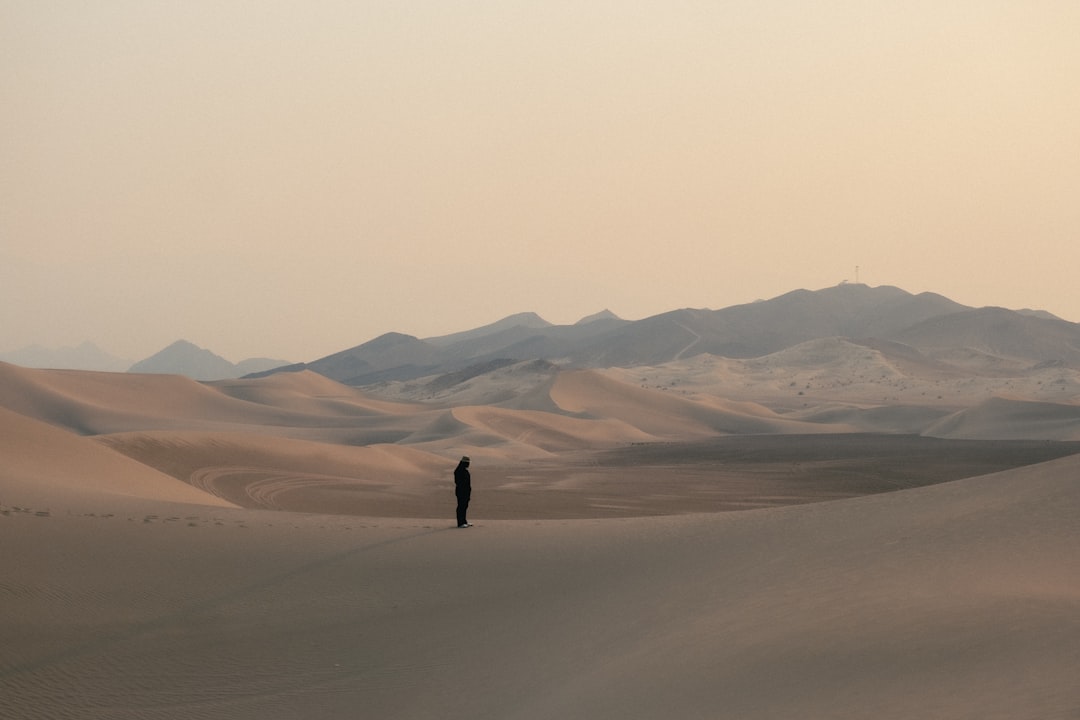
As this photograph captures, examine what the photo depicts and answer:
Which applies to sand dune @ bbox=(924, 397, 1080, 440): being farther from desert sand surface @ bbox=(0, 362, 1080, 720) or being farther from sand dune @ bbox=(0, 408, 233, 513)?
desert sand surface @ bbox=(0, 362, 1080, 720)

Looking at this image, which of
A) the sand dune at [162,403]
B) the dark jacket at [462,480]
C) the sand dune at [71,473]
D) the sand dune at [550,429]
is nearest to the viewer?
the dark jacket at [462,480]

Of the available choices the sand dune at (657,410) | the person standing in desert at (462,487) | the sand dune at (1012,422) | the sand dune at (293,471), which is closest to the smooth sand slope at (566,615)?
the person standing in desert at (462,487)

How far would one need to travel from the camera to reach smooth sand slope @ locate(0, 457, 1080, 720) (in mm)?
8836

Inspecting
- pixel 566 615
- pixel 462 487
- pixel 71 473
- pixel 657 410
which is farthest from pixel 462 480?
pixel 657 410

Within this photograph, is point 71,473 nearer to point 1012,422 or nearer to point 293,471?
point 293,471

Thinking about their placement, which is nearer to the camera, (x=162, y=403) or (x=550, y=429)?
(x=550, y=429)

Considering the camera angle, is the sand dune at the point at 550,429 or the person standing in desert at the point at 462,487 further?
the sand dune at the point at 550,429

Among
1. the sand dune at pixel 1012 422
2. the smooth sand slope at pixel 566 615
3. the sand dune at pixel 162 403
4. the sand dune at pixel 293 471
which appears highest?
the sand dune at pixel 162 403

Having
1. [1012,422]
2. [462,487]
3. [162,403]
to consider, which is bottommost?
[462,487]

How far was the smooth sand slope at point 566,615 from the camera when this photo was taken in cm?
884

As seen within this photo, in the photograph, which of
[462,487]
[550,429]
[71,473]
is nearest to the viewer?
[462,487]

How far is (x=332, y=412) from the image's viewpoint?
87.2m

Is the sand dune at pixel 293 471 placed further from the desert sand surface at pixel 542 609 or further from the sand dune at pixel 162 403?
the sand dune at pixel 162 403

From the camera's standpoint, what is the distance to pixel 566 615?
12.9 m
